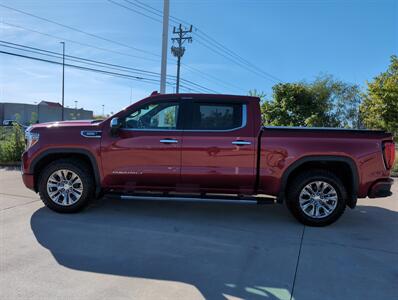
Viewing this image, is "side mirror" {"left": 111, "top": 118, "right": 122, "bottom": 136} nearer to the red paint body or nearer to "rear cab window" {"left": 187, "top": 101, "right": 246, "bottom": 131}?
the red paint body

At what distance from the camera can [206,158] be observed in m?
5.61

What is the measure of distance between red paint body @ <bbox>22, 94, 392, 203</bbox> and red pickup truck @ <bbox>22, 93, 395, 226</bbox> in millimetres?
15

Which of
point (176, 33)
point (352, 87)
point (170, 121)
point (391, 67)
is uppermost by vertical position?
point (176, 33)

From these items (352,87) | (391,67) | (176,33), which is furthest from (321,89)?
(391,67)

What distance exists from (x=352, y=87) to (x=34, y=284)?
4037 cm

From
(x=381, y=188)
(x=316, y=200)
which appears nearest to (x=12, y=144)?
(x=316, y=200)

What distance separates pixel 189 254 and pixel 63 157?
284 centimetres

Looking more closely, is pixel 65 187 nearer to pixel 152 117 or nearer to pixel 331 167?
pixel 152 117

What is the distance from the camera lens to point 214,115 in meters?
5.75

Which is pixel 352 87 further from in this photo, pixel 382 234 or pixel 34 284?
pixel 34 284

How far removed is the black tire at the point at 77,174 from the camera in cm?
575

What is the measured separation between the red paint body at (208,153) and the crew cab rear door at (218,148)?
15mm

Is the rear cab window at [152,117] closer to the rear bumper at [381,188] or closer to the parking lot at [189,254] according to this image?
the parking lot at [189,254]

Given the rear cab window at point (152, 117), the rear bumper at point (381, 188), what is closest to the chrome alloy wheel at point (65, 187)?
the rear cab window at point (152, 117)
